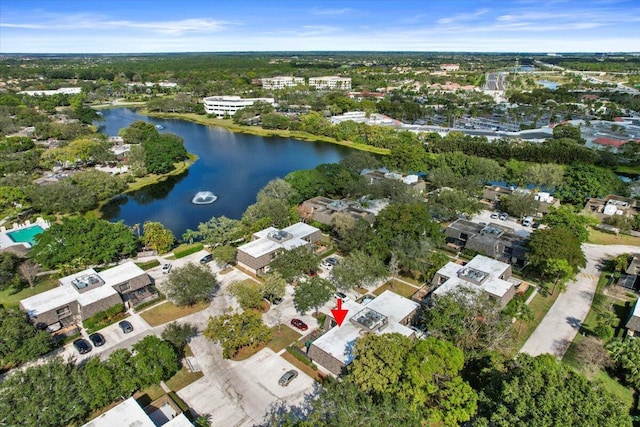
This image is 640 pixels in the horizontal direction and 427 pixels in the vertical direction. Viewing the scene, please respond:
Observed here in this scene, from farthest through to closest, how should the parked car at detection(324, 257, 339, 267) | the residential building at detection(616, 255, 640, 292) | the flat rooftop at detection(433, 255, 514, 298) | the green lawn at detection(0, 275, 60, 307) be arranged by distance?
the parked car at detection(324, 257, 339, 267) → the residential building at detection(616, 255, 640, 292) → the green lawn at detection(0, 275, 60, 307) → the flat rooftop at detection(433, 255, 514, 298)

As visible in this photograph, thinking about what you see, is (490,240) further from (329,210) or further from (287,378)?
(287,378)

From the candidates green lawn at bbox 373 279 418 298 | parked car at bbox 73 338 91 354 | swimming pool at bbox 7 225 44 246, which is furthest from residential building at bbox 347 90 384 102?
parked car at bbox 73 338 91 354

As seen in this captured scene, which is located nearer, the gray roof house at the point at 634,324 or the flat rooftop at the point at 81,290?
the gray roof house at the point at 634,324

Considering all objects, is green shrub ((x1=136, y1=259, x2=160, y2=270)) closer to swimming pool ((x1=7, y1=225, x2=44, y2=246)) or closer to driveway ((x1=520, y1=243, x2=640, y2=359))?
swimming pool ((x1=7, y1=225, x2=44, y2=246))

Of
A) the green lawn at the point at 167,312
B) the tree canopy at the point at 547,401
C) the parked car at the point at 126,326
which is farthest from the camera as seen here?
the green lawn at the point at 167,312

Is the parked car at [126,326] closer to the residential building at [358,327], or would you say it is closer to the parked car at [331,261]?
the residential building at [358,327]

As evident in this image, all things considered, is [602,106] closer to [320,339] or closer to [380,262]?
[380,262]

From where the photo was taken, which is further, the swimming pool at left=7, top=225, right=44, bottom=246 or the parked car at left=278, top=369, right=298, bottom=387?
the swimming pool at left=7, top=225, right=44, bottom=246

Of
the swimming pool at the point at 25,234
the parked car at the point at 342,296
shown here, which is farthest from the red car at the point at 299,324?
the swimming pool at the point at 25,234
